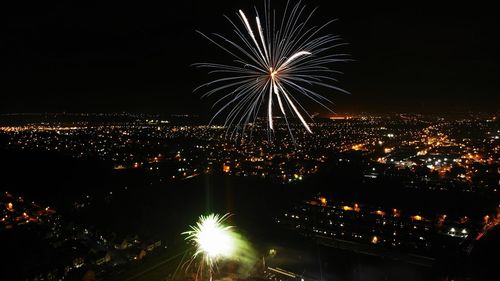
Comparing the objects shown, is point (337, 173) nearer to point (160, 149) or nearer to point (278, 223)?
point (278, 223)

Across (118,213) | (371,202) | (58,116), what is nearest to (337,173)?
(371,202)

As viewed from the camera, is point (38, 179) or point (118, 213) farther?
point (38, 179)

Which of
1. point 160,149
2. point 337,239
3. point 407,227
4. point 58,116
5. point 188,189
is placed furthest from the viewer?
point 58,116

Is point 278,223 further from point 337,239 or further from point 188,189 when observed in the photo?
point 188,189

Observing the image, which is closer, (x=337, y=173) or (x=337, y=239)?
(x=337, y=239)

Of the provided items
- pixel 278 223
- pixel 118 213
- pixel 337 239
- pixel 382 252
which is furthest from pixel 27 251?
pixel 382 252

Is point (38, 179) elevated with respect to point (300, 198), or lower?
elevated

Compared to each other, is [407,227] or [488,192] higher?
[488,192]

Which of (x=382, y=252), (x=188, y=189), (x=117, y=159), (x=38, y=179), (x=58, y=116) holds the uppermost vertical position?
(x=58, y=116)

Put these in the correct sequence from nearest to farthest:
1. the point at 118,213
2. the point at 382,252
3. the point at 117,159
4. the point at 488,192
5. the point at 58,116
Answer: the point at 382,252
the point at 118,213
the point at 488,192
the point at 117,159
the point at 58,116
